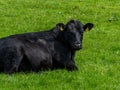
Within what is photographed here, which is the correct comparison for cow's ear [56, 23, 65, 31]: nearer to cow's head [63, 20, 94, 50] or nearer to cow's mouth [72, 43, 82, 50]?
cow's head [63, 20, 94, 50]

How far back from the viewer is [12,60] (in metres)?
13.4

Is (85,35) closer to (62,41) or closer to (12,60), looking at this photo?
(62,41)

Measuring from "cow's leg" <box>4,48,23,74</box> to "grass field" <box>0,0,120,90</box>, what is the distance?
215mm

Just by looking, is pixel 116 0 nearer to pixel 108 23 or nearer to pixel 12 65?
pixel 108 23

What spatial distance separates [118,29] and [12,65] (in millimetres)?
9794

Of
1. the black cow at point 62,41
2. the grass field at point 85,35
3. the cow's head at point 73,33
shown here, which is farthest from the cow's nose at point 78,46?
the grass field at point 85,35

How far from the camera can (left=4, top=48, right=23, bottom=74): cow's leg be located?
13375 mm

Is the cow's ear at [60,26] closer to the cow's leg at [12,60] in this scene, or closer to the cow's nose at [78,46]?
the cow's nose at [78,46]

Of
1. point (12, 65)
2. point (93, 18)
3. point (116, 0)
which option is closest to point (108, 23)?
point (93, 18)

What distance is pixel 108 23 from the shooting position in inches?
929

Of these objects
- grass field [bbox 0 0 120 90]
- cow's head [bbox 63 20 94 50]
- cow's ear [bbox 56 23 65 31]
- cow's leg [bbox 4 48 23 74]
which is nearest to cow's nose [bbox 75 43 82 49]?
cow's head [bbox 63 20 94 50]

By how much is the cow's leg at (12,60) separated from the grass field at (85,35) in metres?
0.22

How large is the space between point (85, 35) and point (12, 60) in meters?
7.44

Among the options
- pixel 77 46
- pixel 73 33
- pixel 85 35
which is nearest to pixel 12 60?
pixel 77 46
